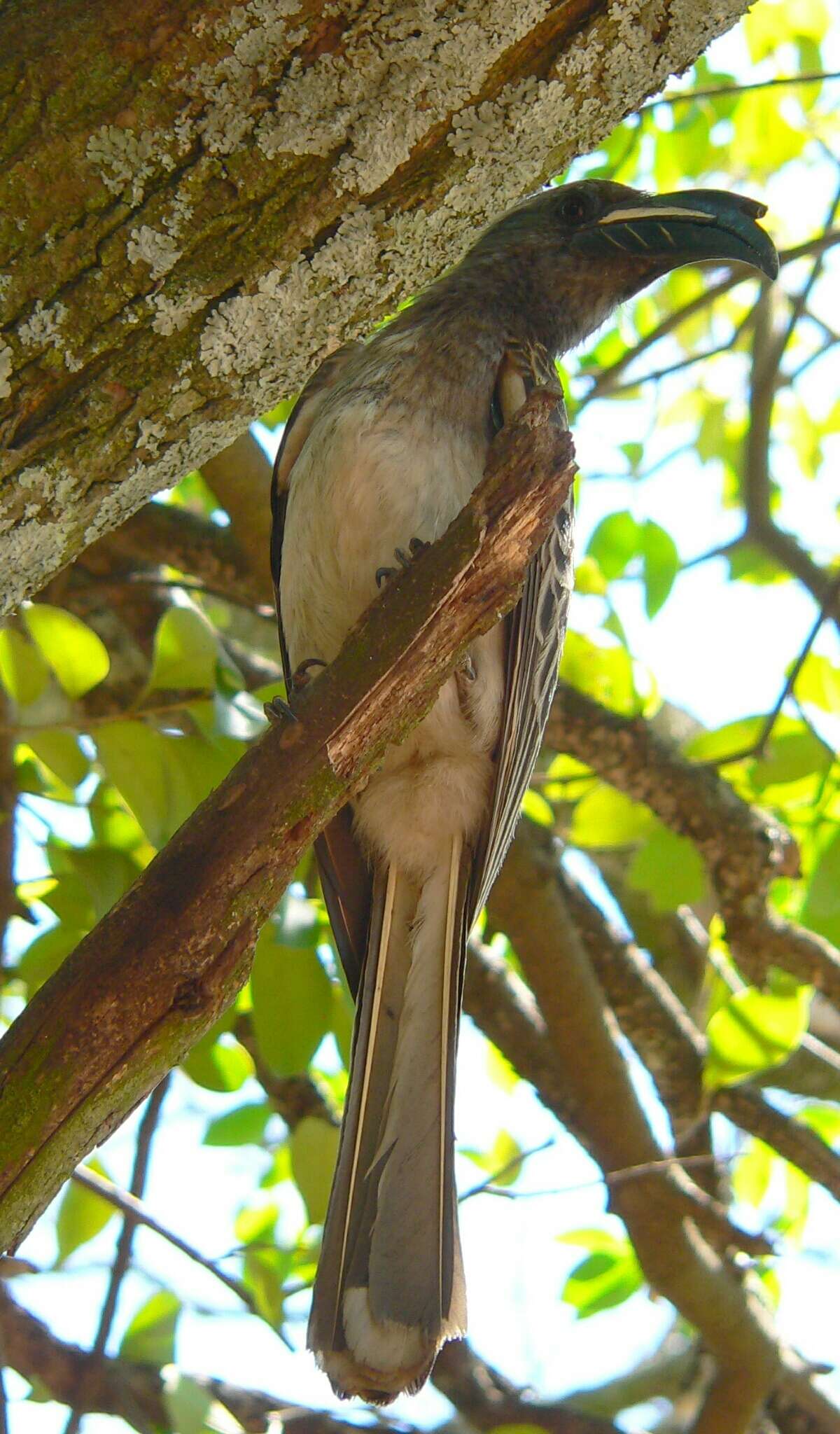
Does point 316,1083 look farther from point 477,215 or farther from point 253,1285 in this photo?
point 477,215

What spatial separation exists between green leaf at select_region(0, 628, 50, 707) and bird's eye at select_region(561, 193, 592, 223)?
1707 millimetres

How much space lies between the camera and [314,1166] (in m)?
2.47

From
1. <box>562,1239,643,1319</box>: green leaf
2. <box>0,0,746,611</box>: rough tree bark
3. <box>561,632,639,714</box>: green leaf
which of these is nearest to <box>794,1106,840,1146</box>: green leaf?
<box>562,1239,643,1319</box>: green leaf

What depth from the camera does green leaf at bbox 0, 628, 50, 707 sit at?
2.15 metres

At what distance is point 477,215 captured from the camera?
5.59 feet

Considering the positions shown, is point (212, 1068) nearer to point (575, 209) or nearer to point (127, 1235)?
point (127, 1235)

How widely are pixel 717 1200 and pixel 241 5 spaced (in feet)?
10.8

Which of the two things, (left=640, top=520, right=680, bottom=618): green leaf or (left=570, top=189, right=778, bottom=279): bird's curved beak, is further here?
(left=640, top=520, right=680, bottom=618): green leaf

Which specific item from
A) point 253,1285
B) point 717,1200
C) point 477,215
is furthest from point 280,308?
point 717,1200

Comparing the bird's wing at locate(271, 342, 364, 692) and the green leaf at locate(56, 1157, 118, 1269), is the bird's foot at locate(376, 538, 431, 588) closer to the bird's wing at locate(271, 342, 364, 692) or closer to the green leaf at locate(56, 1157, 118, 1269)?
the bird's wing at locate(271, 342, 364, 692)

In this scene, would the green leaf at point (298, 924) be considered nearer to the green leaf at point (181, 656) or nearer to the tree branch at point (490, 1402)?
the green leaf at point (181, 656)

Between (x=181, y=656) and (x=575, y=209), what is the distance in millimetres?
1549

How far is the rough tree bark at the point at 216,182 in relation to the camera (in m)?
1.39

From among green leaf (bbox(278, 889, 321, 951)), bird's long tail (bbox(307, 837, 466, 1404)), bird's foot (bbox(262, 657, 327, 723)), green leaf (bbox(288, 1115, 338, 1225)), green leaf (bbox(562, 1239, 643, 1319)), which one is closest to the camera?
bird's long tail (bbox(307, 837, 466, 1404))
